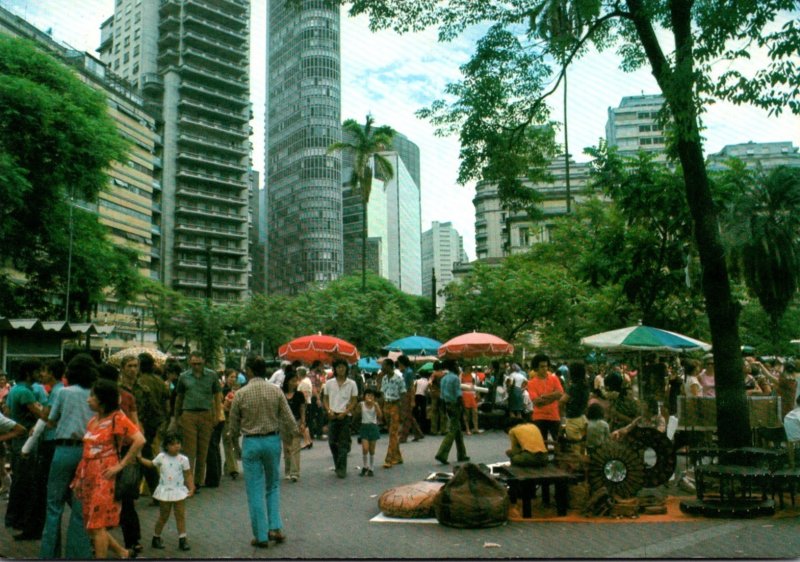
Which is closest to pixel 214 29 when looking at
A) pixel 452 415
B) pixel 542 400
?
pixel 452 415

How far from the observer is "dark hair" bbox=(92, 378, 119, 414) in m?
5.16

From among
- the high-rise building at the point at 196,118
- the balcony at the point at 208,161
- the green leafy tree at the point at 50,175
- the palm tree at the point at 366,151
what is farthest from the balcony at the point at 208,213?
the green leafy tree at the point at 50,175

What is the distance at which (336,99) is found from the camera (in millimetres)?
61156

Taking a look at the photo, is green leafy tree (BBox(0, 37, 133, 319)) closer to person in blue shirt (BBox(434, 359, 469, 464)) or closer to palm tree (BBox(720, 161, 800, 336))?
person in blue shirt (BBox(434, 359, 469, 464))

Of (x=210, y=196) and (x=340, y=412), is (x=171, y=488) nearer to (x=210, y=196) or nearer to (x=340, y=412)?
(x=340, y=412)

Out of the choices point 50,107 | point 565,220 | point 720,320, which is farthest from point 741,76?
point 565,220

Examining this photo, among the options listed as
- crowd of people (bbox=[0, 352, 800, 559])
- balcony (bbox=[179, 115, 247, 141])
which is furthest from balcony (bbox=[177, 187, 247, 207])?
crowd of people (bbox=[0, 352, 800, 559])

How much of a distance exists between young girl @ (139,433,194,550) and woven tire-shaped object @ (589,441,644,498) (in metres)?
4.28

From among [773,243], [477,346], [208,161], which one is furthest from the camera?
[208,161]

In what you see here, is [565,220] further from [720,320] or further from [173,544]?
[173,544]

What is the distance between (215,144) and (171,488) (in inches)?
3146

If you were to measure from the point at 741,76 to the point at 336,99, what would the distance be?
183ft

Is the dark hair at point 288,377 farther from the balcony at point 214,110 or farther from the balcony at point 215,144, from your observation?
the balcony at point 214,110

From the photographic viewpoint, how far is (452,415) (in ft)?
37.8
